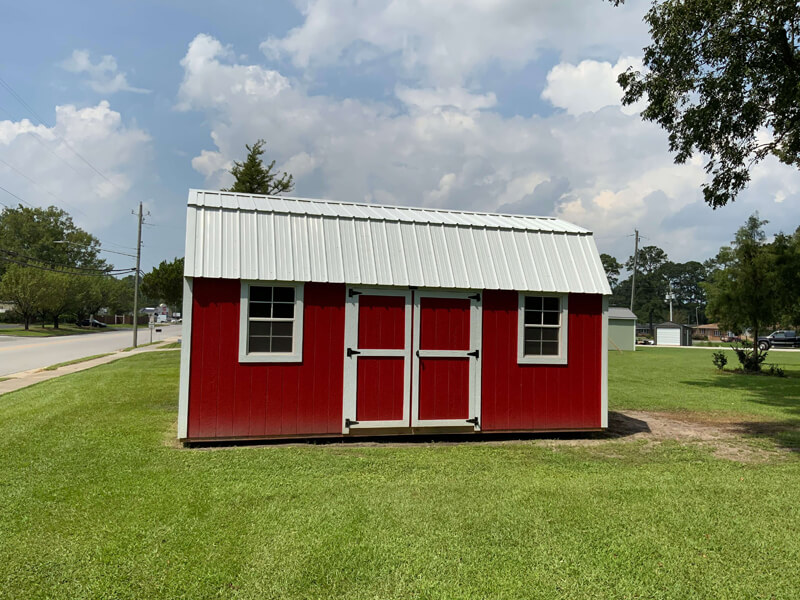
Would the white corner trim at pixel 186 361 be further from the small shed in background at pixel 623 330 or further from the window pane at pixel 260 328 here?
the small shed in background at pixel 623 330

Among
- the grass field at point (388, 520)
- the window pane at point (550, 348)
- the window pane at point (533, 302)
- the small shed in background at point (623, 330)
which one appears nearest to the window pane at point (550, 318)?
the window pane at point (533, 302)

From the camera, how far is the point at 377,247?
769 centimetres

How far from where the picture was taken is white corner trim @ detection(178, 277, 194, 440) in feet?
22.1

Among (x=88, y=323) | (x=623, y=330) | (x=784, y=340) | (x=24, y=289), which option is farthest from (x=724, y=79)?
(x=88, y=323)

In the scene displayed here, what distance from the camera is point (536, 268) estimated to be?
8.09 meters

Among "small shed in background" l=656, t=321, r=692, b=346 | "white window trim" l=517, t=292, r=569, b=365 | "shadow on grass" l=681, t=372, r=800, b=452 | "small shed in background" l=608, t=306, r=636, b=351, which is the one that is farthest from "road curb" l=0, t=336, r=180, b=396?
"small shed in background" l=656, t=321, r=692, b=346

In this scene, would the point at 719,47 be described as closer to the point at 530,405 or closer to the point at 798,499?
the point at 530,405

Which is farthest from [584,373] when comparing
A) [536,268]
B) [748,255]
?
[748,255]

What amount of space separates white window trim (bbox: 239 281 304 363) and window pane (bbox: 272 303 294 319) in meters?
0.08

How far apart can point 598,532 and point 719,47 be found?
358 inches

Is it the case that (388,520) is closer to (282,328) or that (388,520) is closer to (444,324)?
(282,328)

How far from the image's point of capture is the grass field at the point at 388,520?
3344 mm

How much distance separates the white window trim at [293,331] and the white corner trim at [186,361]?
24.2 inches

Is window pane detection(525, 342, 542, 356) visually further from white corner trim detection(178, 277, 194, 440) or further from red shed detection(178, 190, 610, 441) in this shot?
white corner trim detection(178, 277, 194, 440)
